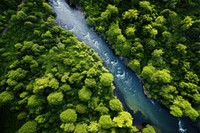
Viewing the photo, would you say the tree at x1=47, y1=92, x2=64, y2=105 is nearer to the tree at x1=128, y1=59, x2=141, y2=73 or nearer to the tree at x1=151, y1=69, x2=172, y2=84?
the tree at x1=128, y1=59, x2=141, y2=73

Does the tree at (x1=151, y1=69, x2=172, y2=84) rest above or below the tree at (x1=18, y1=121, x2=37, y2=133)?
above

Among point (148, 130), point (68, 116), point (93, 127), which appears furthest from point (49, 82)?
point (148, 130)

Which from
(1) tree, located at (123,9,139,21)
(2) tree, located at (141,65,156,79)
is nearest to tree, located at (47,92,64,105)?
(2) tree, located at (141,65,156,79)

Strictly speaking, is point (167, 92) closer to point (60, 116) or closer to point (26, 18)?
point (60, 116)

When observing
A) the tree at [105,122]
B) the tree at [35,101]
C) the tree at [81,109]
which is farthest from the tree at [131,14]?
the tree at [35,101]

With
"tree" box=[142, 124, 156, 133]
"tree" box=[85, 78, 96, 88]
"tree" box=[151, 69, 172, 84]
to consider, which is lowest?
"tree" box=[142, 124, 156, 133]

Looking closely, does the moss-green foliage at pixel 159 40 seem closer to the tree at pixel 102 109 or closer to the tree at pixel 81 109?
the tree at pixel 102 109

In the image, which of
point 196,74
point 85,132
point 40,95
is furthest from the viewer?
point 196,74

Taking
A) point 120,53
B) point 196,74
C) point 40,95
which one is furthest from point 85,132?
point 196,74
